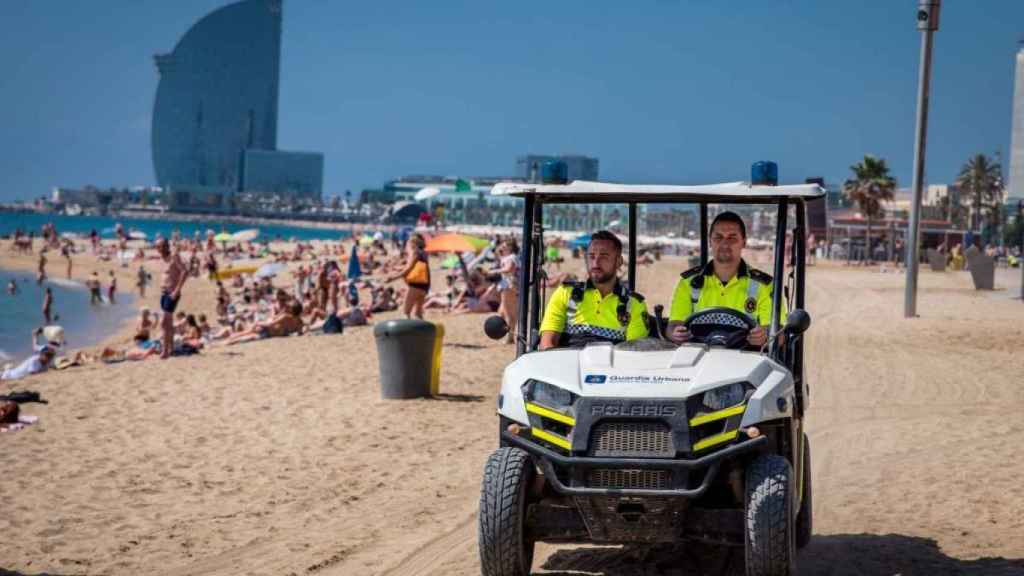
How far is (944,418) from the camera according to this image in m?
12.0

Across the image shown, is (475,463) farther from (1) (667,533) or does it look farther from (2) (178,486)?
(1) (667,533)

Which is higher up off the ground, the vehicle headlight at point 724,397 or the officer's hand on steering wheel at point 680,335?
the officer's hand on steering wheel at point 680,335

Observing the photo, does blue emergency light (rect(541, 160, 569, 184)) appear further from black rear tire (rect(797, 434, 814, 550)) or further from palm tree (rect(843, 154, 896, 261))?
palm tree (rect(843, 154, 896, 261))

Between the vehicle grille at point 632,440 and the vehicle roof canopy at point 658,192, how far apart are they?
4.66ft

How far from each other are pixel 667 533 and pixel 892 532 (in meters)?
2.68

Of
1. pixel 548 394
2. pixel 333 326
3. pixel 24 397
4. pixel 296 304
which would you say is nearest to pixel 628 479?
pixel 548 394

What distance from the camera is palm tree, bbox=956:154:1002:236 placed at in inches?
4373

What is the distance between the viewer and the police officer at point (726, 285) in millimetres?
6223

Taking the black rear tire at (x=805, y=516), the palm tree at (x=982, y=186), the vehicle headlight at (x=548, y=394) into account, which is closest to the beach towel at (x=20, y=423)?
the vehicle headlight at (x=548, y=394)

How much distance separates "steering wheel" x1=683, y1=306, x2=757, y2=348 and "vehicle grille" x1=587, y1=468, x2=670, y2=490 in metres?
1.09

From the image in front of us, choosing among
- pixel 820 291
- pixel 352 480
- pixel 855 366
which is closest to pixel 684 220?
pixel 352 480

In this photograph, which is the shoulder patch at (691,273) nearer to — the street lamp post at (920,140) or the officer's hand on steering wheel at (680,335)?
the officer's hand on steering wheel at (680,335)

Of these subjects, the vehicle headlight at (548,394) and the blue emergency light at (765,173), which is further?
the blue emergency light at (765,173)

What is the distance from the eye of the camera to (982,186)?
112312mm
